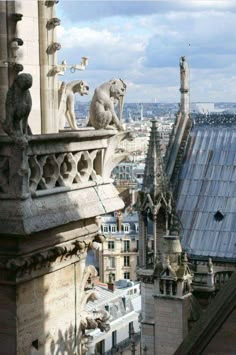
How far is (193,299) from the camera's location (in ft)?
80.8

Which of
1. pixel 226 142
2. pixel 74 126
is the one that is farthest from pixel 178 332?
pixel 74 126

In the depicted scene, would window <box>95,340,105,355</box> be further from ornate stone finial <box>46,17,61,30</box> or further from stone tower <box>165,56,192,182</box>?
ornate stone finial <box>46,17,61,30</box>

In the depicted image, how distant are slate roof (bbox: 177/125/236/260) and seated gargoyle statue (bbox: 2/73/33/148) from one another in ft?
71.7

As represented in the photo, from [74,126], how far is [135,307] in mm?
53009

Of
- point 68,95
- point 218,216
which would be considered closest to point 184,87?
point 218,216

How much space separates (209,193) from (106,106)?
2252cm

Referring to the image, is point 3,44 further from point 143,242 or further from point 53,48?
point 143,242

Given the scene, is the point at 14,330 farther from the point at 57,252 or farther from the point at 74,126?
the point at 74,126

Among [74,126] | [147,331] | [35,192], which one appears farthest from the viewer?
[147,331]

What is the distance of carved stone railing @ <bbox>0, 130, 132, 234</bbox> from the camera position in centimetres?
626

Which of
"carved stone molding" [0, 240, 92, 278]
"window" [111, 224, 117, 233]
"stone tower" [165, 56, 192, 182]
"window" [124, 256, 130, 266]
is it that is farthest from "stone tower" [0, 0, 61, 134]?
"window" [124, 256, 130, 266]

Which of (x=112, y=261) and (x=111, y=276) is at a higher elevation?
(x=112, y=261)

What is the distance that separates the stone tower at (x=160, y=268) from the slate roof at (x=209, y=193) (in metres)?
1.85

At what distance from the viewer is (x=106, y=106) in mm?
7488
